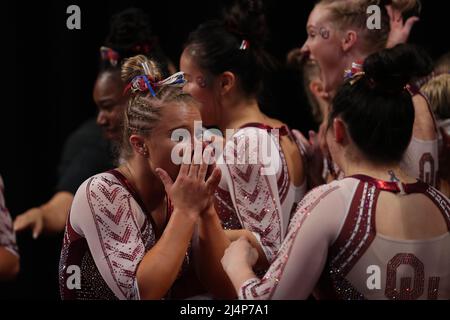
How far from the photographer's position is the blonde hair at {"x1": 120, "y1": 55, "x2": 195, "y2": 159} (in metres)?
2.07

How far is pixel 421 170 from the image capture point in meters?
2.56

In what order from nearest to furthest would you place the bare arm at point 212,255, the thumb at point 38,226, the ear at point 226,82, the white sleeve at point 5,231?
the bare arm at point 212,255 → the white sleeve at point 5,231 → the ear at point 226,82 → the thumb at point 38,226

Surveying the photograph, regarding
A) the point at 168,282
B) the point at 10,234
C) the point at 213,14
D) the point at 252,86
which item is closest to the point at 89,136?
the point at 213,14

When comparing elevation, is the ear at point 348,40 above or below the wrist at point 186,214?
above

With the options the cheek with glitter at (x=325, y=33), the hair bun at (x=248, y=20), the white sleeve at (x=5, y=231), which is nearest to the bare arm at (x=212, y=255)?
the white sleeve at (x=5, y=231)

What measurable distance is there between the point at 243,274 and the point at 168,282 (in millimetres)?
168

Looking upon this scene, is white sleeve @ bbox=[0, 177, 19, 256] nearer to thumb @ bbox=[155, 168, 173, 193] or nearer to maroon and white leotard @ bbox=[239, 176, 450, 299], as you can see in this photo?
thumb @ bbox=[155, 168, 173, 193]

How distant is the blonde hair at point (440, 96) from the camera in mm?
2746

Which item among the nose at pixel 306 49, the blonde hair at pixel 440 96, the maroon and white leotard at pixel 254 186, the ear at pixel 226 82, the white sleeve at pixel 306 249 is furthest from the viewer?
the nose at pixel 306 49

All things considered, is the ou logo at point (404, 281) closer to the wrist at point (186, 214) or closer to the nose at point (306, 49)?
the wrist at point (186, 214)

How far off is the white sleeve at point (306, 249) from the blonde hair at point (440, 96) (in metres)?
1.03

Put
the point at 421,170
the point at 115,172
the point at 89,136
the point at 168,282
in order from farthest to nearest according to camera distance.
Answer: the point at 89,136, the point at 421,170, the point at 115,172, the point at 168,282
